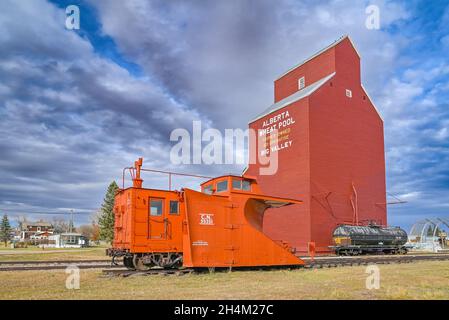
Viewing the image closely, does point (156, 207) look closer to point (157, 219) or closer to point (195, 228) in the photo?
point (157, 219)

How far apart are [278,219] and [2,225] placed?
7506cm

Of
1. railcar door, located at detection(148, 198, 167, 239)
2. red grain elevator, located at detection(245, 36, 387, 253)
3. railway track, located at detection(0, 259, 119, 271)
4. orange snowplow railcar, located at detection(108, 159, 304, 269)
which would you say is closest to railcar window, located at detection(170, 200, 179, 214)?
orange snowplow railcar, located at detection(108, 159, 304, 269)

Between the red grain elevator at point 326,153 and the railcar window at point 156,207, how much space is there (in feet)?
64.1

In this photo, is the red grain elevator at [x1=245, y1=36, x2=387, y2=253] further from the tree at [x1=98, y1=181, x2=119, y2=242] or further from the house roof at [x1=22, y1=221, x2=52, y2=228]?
the house roof at [x1=22, y1=221, x2=52, y2=228]

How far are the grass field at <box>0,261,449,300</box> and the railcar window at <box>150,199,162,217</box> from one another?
10.2 ft

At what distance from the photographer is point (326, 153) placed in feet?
118

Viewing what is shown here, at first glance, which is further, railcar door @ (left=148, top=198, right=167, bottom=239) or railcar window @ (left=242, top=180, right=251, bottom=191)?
railcar window @ (left=242, top=180, right=251, bottom=191)

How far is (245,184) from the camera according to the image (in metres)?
17.8

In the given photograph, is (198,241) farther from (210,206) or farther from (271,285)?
(271,285)

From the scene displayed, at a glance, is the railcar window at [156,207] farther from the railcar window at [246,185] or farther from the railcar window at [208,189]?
the railcar window at [246,185]

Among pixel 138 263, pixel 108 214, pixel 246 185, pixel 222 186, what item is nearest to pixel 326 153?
pixel 246 185

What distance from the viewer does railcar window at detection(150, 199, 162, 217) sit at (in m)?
17.1

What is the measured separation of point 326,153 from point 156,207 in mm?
22520

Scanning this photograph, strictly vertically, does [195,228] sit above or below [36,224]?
above
